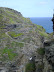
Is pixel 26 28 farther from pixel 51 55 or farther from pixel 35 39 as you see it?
pixel 51 55

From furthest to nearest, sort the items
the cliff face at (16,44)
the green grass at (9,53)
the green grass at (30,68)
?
the green grass at (9,53), the cliff face at (16,44), the green grass at (30,68)

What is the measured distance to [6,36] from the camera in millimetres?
72750

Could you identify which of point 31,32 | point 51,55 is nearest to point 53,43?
point 51,55

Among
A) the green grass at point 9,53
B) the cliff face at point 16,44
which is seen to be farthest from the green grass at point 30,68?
the green grass at point 9,53

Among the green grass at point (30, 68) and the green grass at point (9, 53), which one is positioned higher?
the green grass at point (9, 53)

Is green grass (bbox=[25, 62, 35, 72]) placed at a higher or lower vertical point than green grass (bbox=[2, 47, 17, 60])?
lower

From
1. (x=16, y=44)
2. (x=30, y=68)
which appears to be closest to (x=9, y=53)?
(x=16, y=44)

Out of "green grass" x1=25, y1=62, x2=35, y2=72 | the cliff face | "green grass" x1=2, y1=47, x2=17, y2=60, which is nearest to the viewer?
"green grass" x1=25, y1=62, x2=35, y2=72

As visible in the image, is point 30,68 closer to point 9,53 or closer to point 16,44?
A: point 9,53

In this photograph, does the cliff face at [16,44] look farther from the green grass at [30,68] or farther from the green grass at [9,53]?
the green grass at [30,68]

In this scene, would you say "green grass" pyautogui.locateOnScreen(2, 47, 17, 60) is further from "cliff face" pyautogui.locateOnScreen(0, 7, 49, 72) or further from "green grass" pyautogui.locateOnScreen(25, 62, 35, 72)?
"green grass" pyautogui.locateOnScreen(25, 62, 35, 72)

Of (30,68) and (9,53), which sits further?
(9,53)

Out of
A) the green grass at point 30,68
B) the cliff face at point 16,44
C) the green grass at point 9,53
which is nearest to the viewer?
the green grass at point 30,68

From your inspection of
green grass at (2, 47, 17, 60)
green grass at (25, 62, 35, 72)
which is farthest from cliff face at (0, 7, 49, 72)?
green grass at (25, 62, 35, 72)
